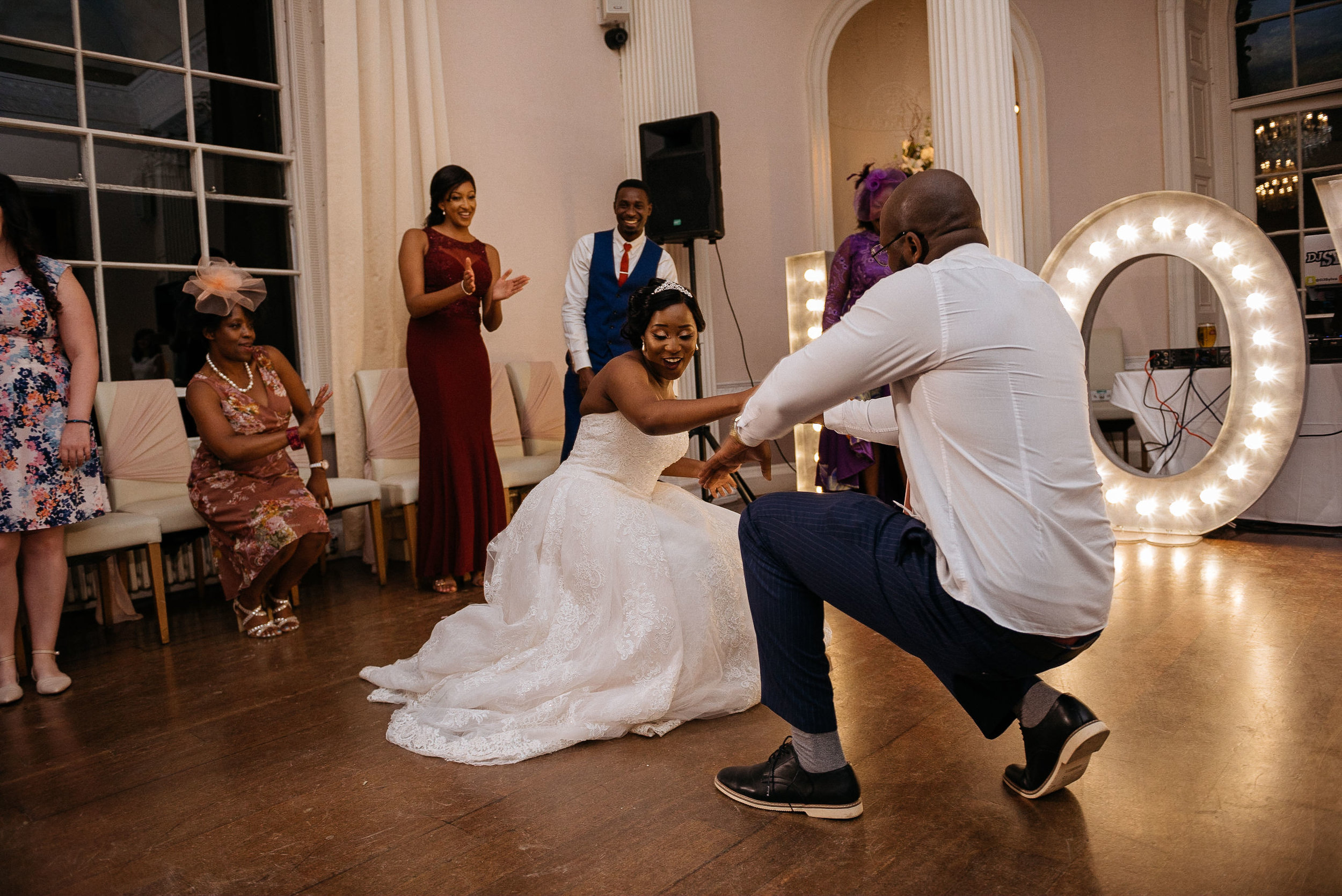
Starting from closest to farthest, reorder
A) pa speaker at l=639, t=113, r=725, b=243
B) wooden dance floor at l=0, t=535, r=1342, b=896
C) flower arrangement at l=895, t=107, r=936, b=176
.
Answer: wooden dance floor at l=0, t=535, r=1342, b=896 < pa speaker at l=639, t=113, r=725, b=243 < flower arrangement at l=895, t=107, r=936, b=176

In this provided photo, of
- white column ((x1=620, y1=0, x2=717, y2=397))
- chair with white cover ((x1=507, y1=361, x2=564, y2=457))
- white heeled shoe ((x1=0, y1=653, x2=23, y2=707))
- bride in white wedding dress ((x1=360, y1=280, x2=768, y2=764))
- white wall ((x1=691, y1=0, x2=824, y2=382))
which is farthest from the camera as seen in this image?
white wall ((x1=691, y1=0, x2=824, y2=382))

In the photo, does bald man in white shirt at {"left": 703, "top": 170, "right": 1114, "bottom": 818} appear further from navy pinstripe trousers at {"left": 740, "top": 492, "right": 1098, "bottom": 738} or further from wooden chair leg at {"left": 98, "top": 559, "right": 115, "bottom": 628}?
wooden chair leg at {"left": 98, "top": 559, "right": 115, "bottom": 628}

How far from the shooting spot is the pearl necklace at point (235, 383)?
3361 mm

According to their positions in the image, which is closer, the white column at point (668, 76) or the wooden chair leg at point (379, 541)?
the wooden chair leg at point (379, 541)

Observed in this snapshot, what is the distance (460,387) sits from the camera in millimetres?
3984

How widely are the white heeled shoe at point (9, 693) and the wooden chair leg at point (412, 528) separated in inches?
59.9

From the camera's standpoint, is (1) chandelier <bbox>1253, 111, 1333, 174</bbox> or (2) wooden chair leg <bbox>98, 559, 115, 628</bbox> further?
(1) chandelier <bbox>1253, 111, 1333, 174</bbox>

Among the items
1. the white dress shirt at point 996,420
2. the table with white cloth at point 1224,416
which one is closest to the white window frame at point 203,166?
the white dress shirt at point 996,420

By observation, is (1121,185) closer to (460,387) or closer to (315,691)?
(460,387)

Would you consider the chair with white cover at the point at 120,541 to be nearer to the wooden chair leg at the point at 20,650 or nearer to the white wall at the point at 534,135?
the wooden chair leg at the point at 20,650

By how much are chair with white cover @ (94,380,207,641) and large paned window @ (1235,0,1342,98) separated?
738 cm

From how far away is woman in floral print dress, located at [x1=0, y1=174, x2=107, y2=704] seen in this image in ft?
9.16

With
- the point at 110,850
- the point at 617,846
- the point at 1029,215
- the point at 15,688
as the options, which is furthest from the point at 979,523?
the point at 1029,215

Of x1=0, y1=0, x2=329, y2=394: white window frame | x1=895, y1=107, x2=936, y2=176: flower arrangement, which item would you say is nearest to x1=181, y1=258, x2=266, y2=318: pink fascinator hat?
x1=0, y1=0, x2=329, y2=394: white window frame
